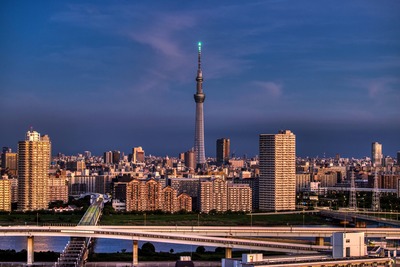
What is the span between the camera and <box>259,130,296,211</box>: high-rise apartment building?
2995 cm

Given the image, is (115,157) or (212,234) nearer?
(212,234)

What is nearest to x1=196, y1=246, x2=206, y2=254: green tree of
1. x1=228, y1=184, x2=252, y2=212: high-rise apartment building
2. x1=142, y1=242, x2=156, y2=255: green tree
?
x1=142, y1=242, x2=156, y2=255: green tree

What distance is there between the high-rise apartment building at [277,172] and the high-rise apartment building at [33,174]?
7794 mm

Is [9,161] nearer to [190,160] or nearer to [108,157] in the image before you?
[190,160]

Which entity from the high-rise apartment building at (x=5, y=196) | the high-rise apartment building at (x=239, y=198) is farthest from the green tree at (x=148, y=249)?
the high-rise apartment building at (x=239, y=198)

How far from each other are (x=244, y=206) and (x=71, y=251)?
50.3 feet

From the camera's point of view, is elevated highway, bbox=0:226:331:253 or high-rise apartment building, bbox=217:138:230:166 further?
high-rise apartment building, bbox=217:138:230:166

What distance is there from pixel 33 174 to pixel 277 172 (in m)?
8.76

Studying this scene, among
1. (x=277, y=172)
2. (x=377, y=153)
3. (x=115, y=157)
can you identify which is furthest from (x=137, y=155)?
(x=277, y=172)

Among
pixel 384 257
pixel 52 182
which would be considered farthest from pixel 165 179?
pixel 384 257

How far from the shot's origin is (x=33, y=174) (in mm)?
29656

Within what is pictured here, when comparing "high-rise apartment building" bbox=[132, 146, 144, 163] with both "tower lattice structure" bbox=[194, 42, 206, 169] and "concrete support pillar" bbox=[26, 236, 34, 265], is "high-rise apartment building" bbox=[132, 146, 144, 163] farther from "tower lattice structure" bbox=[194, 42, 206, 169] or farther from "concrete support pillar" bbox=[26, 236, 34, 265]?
"concrete support pillar" bbox=[26, 236, 34, 265]

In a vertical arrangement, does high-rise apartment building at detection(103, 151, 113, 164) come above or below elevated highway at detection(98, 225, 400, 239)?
above

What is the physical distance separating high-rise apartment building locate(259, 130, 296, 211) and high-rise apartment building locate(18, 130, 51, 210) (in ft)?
25.6
